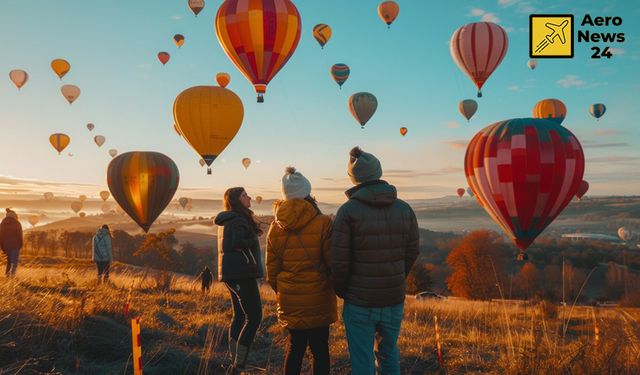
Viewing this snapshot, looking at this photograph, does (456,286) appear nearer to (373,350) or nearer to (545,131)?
(545,131)

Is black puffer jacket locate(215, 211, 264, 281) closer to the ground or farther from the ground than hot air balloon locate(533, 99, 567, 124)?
closer to the ground

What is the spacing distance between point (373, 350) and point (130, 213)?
67.4ft

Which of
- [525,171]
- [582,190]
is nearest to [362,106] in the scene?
[525,171]

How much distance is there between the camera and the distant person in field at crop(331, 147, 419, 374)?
4.32m

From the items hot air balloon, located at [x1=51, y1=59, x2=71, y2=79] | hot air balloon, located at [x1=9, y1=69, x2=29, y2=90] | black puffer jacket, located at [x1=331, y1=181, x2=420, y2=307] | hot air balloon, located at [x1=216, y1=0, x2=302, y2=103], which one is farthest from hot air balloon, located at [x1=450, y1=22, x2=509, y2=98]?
hot air balloon, located at [x1=9, y1=69, x2=29, y2=90]

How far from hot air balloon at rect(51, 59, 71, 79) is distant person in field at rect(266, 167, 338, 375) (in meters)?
42.4

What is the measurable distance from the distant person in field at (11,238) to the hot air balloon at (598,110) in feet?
153

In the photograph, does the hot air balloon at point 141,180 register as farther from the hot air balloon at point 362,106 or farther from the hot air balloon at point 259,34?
the hot air balloon at point 362,106

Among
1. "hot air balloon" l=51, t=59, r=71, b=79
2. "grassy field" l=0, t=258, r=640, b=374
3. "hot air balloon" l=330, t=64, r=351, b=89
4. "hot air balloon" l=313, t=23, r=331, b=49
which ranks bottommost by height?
"grassy field" l=0, t=258, r=640, b=374

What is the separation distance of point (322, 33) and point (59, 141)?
90.3ft

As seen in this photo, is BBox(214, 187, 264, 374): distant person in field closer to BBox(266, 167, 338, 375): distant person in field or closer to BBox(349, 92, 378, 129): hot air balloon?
BBox(266, 167, 338, 375): distant person in field

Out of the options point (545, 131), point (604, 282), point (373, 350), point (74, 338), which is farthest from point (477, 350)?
point (604, 282)

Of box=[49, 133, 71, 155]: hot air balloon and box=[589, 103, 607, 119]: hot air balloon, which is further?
box=[49, 133, 71, 155]: hot air balloon

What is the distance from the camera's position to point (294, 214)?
173 inches
